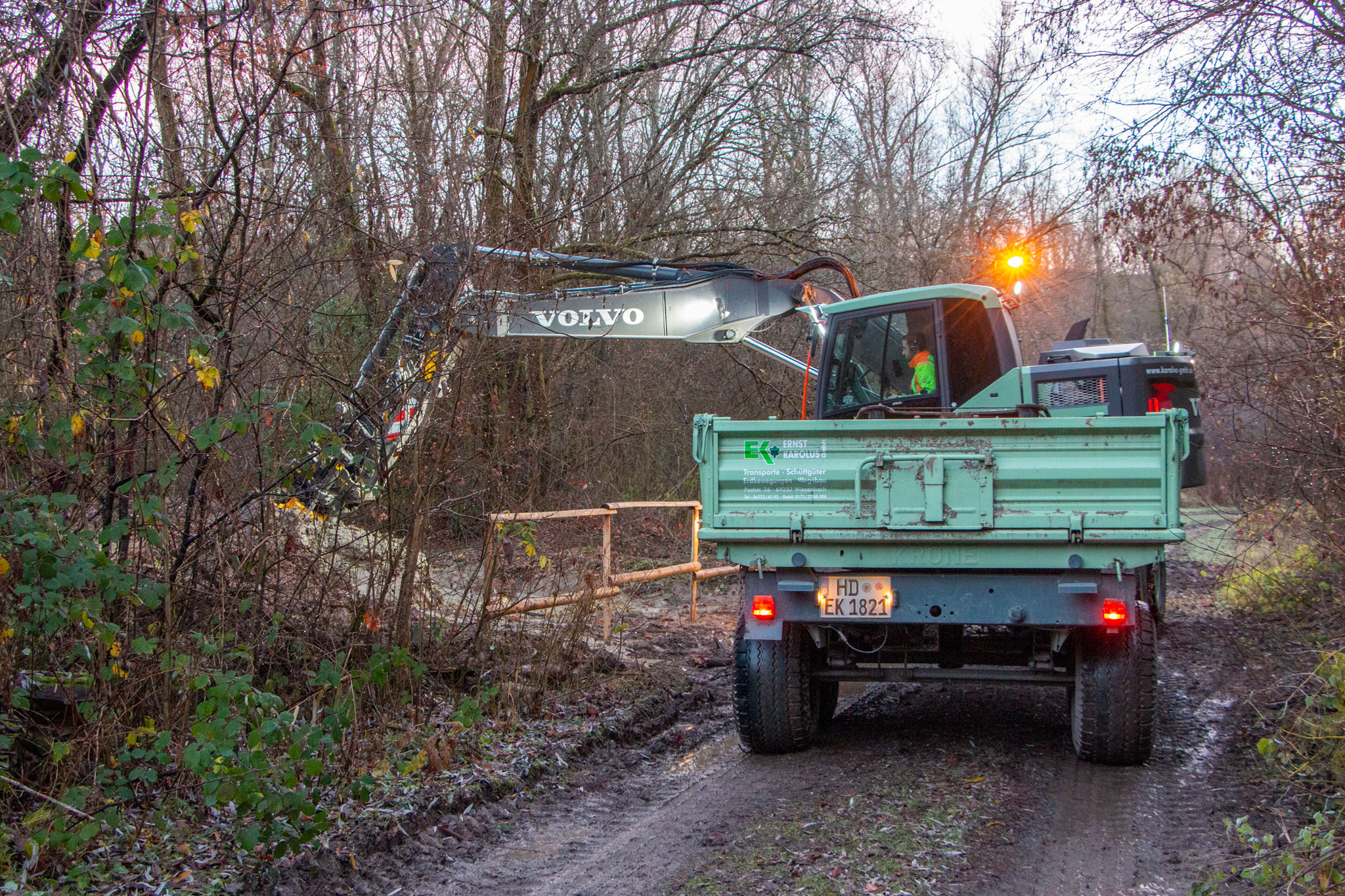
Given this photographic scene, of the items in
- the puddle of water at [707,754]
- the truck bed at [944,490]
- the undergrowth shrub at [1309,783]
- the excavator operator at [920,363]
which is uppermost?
the excavator operator at [920,363]

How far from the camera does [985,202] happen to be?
1027 inches

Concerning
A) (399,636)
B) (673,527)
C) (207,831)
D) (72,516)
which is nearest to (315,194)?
(72,516)

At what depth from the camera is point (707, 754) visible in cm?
636

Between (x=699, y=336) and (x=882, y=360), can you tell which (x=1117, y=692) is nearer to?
(x=882, y=360)

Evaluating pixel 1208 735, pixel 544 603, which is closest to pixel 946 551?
pixel 1208 735

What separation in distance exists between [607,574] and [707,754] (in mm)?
2253

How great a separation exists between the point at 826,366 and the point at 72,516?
487 centimetres

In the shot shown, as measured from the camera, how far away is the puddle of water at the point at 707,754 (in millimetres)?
6074

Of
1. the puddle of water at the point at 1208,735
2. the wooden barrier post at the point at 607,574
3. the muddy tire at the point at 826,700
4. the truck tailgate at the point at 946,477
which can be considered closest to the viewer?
the truck tailgate at the point at 946,477

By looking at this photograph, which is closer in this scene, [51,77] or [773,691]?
[51,77]

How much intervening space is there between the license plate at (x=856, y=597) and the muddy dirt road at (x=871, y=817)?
883 mm

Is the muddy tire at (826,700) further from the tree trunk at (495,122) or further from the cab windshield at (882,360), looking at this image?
the tree trunk at (495,122)

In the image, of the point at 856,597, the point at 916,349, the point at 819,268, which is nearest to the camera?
the point at 856,597

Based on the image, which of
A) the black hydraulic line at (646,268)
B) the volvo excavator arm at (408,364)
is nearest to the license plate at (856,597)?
the volvo excavator arm at (408,364)
